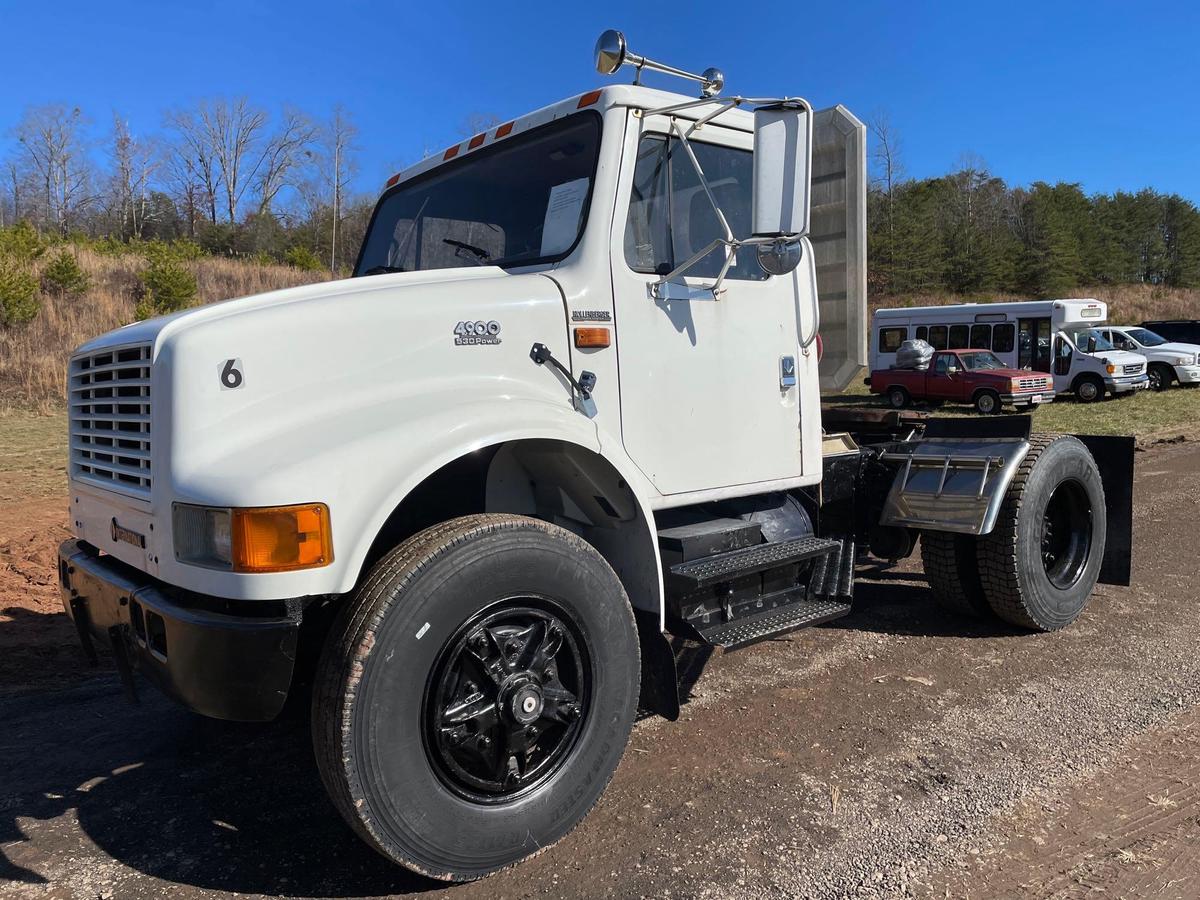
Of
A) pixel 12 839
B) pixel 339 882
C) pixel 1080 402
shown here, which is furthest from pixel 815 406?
pixel 1080 402

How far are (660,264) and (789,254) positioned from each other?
55cm

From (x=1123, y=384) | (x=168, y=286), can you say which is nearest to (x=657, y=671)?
(x=168, y=286)

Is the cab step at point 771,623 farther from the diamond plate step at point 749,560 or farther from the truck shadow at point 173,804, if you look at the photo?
the truck shadow at point 173,804

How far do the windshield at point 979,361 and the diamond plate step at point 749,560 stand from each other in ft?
62.5

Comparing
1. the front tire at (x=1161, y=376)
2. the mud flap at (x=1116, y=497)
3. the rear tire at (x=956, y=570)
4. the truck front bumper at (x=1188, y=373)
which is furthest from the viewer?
the front tire at (x=1161, y=376)

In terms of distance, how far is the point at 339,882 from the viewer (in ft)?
8.57

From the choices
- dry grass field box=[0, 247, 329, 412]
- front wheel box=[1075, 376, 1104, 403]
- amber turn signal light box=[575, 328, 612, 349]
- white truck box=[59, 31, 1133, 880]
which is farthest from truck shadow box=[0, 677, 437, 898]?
front wheel box=[1075, 376, 1104, 403]

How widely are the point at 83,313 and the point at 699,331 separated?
73.9 ft

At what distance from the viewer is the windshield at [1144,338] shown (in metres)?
24.1

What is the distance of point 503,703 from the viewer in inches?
102

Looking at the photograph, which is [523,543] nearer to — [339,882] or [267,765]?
[339,882]

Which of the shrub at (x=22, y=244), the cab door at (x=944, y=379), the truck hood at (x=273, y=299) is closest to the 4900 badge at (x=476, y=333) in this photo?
the truck hood at (x=273, y=299)

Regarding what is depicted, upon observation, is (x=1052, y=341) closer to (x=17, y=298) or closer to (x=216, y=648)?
(x=216, y=648)

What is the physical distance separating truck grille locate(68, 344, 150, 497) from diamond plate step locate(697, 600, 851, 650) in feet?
6.91
